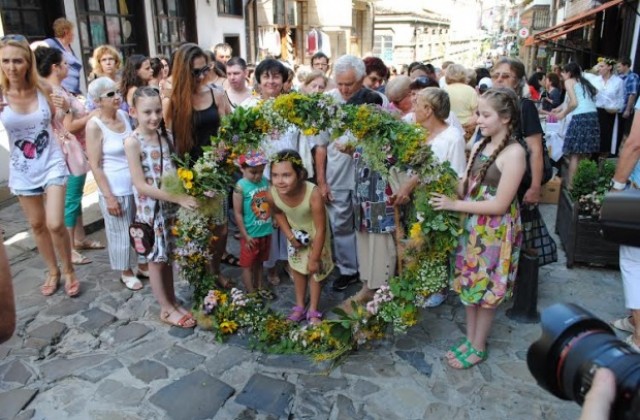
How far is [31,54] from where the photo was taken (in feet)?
13.5

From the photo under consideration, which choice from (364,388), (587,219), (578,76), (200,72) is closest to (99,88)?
(200,72)

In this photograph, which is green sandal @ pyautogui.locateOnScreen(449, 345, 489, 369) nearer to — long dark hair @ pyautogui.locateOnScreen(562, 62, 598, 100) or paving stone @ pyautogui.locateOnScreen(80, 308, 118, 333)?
paving stone @ pyautogui.locateOnScreen(80, 308, 118, 333)

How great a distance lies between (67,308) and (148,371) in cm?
130

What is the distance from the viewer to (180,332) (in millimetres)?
3982

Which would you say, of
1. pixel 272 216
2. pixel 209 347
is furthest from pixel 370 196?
pixel 209 347

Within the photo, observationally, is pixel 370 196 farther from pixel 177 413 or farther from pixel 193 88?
pixel 177 413

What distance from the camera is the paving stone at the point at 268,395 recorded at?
3.12 metres

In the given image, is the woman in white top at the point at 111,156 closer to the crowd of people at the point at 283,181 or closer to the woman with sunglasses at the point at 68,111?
the crowd of people at the point at 283,181

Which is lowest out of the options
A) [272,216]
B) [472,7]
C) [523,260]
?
[523,260]

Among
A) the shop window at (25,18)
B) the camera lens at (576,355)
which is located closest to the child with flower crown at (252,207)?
the camera lens at (576,355)

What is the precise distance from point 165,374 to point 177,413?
0.43m

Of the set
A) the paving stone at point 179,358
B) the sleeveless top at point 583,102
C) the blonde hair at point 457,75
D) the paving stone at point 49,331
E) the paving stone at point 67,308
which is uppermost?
the blonde hair at point 457,75

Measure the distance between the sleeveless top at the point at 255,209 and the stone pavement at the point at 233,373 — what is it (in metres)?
0.72

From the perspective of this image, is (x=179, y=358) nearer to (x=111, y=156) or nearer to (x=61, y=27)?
(x=111, y=156)
